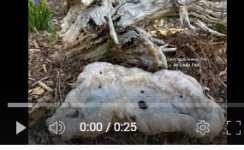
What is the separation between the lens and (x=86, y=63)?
168cm

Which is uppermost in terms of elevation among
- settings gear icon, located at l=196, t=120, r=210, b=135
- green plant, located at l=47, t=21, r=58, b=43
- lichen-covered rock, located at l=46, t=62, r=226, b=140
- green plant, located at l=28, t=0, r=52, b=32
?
green plant, located at l=28, t=0, r=52, b=32

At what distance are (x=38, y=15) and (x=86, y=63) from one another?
215 mm

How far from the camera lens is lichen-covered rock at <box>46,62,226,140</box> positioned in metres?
1.61

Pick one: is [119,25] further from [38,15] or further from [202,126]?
[202,126]

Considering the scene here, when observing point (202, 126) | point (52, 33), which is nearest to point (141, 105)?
point (202, 126)

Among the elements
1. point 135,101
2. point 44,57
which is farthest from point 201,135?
point 44,57

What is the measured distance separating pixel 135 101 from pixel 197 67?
0.73 feet

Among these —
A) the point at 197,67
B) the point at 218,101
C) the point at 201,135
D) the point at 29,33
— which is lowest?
the point at 201,135

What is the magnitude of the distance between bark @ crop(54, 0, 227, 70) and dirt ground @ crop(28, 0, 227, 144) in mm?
47

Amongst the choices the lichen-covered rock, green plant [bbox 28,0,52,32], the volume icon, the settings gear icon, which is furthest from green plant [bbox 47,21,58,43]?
the settings gear icon
